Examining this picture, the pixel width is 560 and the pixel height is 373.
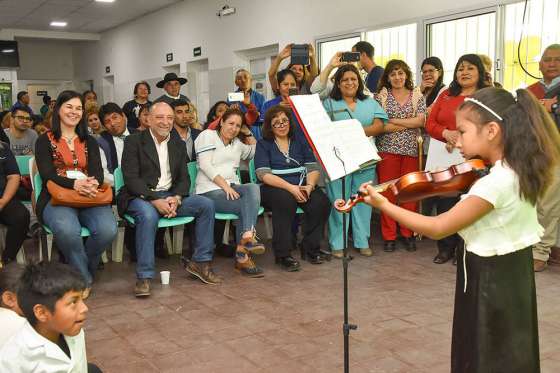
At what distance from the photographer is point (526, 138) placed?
1.58 meters

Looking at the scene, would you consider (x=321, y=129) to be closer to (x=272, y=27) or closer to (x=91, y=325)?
(x=91, y=325)

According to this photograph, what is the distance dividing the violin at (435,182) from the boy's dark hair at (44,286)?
0.84 m

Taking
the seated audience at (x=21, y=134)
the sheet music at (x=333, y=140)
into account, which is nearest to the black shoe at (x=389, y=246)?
the sheet music at (x=333, y=140)

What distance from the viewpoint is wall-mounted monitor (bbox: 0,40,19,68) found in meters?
12.1

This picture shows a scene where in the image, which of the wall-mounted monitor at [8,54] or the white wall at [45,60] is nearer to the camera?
the wall-mounted monitor at [8,54]

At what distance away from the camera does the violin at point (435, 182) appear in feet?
5.49

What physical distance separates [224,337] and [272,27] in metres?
6.17

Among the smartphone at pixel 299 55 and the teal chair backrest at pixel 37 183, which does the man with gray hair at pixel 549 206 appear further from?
the teal chair backrest at pixel 37 183

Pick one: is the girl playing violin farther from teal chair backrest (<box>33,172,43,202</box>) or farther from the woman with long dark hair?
teal chair backrest (<box>33,172,43,202</box>)

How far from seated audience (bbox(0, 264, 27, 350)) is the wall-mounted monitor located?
11.5m

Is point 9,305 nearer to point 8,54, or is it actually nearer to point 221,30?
point 221,30

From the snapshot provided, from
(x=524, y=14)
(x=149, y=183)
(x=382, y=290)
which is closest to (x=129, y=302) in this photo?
(x=149, y=183)

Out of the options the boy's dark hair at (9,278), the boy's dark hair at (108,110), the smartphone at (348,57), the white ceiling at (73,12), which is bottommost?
the boy's dark hair at (9,278)

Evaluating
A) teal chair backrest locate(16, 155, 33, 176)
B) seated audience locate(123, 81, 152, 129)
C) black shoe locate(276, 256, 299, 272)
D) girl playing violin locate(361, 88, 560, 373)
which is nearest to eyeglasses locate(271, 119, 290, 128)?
black shoe locate(276, 256, 299, 272)
